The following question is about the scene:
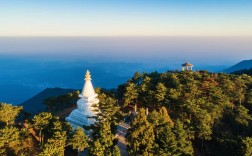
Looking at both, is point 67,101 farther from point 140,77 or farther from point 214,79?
point 214,79

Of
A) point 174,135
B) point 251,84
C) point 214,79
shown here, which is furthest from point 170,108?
point 251,84

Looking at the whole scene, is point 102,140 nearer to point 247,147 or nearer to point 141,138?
point 141,138

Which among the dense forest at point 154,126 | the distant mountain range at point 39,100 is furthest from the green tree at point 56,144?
the distant mountain range at point 39,100

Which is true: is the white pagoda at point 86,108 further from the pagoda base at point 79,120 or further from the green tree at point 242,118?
the green tree at point 242,118

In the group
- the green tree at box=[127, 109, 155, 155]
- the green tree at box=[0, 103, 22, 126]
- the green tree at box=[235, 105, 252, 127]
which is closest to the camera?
the green tree at box=[127, 109, 155, 155]

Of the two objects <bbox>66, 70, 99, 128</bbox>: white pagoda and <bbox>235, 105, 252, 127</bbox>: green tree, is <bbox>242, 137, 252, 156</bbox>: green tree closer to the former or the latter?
<bbox>235, 105, 252, 127</bbox>: green tree

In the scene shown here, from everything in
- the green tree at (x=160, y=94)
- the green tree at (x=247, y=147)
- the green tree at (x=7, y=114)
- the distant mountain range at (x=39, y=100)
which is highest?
the green tree at (x=160, y=94)

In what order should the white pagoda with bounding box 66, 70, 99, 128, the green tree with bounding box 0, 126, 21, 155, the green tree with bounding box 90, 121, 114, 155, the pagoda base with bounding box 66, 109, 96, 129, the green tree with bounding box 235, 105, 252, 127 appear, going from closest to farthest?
the green tree with bounding box 90, 121, 114, 155
the green tree with bounding box 0, 126, 21, 155
the pagoda base with bounding box 66, 109, 96, 129
the white pagoda with bounding box 66, 70, 99, 128
the green tree with bounding box 235, 105, 252, 127

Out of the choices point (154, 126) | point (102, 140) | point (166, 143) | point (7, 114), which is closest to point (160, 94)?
point (154, 126)

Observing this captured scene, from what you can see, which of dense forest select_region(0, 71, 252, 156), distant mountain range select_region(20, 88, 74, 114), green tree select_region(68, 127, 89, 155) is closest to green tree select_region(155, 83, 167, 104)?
dense forest select_region(0, 71, 252, 156)
